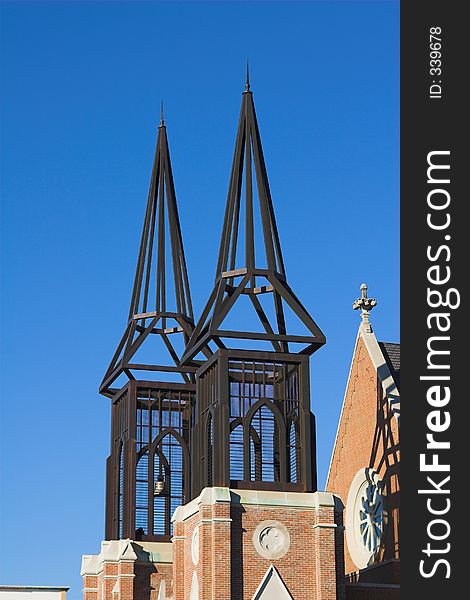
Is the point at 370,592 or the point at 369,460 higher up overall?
the point at 369,460

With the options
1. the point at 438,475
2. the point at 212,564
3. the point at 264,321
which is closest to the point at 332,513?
the point at 212,564

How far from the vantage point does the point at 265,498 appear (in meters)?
33.4

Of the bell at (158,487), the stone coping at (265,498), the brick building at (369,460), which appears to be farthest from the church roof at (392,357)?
the stone coping at (265,498)

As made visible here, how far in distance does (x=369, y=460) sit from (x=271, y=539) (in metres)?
10.7

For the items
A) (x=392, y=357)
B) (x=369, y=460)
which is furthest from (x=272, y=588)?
(x=392, y=357)

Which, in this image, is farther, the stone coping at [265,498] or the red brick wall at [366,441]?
the red brick wall at [366,441]

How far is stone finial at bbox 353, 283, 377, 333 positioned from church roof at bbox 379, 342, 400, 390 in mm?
772

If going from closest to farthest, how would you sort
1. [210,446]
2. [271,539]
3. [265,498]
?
1. [271,539]
2. [265,498]
3. [210,446]

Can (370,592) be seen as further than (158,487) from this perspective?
No

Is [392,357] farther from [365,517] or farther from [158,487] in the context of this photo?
[158,487]

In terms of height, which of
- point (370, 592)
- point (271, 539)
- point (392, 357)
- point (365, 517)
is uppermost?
point (392, 357)

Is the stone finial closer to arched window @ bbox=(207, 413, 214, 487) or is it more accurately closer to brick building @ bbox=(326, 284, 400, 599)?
brick building @ bbox=(326, 284, 400, 599)

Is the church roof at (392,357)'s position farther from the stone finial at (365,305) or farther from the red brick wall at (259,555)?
the red brick wall at (259,555)

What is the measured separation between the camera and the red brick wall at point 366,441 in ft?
133
